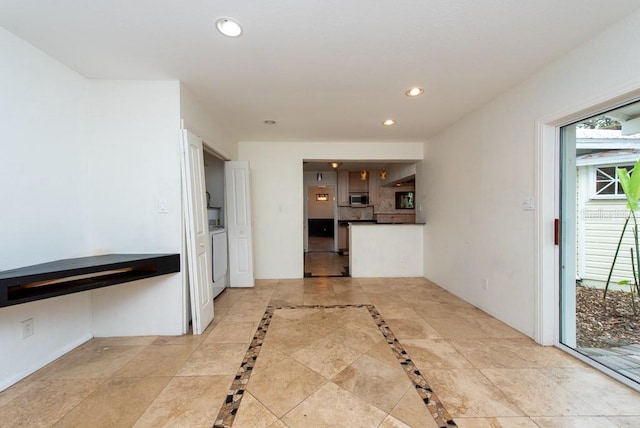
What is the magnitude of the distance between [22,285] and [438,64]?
11.0ft

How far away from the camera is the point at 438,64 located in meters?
1.98

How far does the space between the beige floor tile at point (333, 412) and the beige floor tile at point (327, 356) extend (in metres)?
0.21

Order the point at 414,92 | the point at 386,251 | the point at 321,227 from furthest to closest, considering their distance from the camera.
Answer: the point at 321,227 → the point at 386,251 → the point at 414,92

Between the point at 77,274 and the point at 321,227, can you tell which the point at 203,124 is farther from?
the point at 321,227

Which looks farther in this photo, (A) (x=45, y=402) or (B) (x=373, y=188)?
(B) (x=373, y=188)

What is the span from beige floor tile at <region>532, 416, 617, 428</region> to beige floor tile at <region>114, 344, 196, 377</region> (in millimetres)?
2350

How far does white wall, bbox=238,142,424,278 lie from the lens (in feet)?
13.8

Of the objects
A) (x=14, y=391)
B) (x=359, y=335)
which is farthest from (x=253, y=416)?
(x=14, y=391)

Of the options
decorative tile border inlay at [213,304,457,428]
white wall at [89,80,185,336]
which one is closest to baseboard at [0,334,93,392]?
white wall at [89,80,185,336]

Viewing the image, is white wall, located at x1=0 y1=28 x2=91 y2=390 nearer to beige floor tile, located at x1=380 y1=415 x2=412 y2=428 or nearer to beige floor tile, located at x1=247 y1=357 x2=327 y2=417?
beige floor tile, located at x1=247 y1=357 x2=327 y2=417

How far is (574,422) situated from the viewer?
1.32 metres

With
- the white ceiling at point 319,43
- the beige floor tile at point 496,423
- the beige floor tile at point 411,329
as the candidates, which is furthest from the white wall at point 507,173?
the beige floor tile at point 496,423

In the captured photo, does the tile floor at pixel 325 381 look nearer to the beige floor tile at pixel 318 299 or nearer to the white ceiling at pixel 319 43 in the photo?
the beige floor tile at pixel 318 299

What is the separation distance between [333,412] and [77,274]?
6.45 feet
